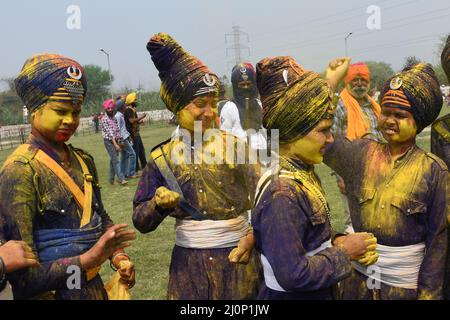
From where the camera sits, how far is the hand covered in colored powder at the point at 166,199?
268 centimetres

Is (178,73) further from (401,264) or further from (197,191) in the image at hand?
(401,264)

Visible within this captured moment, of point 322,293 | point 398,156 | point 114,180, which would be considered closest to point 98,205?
point 322,293

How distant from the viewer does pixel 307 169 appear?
2330 millimetres

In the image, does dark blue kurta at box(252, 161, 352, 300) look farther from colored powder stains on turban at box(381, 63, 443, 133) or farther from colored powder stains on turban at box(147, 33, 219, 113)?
colored powder stains on turban at box(147, 33, 219, 113)

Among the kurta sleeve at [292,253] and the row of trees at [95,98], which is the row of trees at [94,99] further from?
the kurta sleeve at [292,253]

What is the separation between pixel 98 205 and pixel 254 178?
3.00 ft

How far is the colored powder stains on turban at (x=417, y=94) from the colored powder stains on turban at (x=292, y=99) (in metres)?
0.60

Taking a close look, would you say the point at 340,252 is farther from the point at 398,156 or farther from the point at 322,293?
the point at 398,156

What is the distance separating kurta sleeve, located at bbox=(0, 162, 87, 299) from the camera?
229 cm

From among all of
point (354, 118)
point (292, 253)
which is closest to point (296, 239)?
point (292, 253)

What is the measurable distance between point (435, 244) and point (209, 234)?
4.08 feet

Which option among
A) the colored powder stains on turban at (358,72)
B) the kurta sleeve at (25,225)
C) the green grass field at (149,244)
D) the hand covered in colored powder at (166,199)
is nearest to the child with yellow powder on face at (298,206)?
the hand covered in colored powder at (166,199)

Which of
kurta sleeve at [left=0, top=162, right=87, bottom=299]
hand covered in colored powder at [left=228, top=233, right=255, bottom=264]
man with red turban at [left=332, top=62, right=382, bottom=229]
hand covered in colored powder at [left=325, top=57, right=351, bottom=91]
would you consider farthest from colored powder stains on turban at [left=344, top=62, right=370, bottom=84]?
kurta sleeve at [left=0, top=162, right=87, bottom=299]

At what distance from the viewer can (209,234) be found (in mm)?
2928
